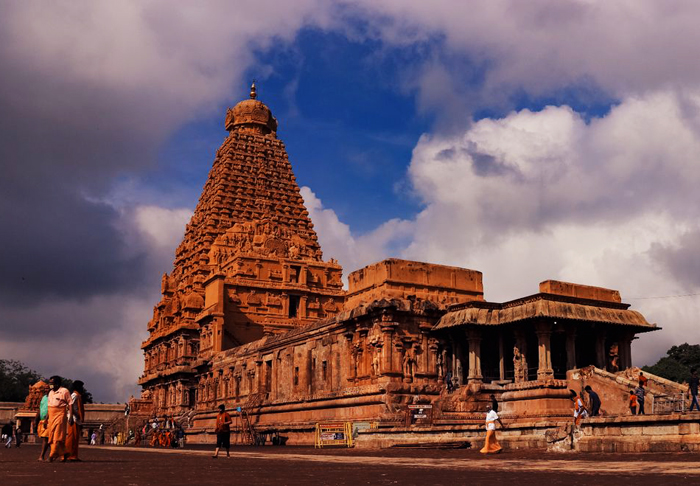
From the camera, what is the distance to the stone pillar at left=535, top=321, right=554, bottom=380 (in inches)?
1419

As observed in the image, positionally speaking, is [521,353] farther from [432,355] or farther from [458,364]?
[432,355]

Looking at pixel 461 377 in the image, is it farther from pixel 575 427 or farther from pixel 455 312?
pixel 575 427

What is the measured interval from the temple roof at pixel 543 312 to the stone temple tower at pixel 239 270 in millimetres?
31188

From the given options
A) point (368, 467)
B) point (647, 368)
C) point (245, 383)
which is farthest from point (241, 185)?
point (368, 467)

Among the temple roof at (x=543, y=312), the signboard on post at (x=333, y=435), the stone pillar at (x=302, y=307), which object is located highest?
the stone pillar at (x=302, y=307)

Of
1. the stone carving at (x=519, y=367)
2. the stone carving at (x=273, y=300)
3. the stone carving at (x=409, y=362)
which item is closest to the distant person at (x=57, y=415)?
the stone carving at (x=409, y=362)

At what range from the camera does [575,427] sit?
23328 millimetres

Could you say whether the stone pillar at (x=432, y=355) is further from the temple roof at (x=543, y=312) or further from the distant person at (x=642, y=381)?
the distant person at (x=642, y=381)

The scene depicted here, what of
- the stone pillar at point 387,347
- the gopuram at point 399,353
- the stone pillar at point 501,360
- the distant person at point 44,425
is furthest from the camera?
the stone pillar at point 387,347

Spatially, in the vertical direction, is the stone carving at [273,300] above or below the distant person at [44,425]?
above

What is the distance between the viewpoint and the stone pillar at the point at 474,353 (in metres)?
38.8

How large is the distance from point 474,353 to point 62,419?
23859mm

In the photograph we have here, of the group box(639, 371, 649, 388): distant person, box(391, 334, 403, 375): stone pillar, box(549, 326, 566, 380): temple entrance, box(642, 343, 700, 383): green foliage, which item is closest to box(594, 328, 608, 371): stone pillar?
box(549, 326, 566, 380): temple entrance

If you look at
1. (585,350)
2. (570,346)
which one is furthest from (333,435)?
(585,350)
